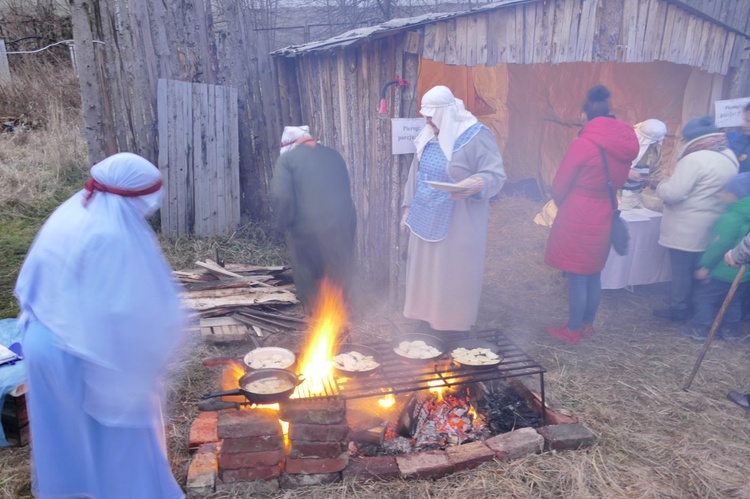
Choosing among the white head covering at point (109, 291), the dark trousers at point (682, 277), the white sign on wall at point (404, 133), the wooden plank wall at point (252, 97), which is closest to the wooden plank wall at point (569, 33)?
the white sign on wall at point (404, 133)

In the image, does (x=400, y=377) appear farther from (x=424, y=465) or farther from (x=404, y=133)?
(x=404, y=133)

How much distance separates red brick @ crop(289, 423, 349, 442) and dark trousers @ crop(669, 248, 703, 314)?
422 cm

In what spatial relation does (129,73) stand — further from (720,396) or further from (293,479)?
(720,396)

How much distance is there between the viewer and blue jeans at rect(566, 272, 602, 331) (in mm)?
4836

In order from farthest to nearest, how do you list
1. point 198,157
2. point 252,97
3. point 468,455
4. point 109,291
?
point 252,97
point 198,157
point 468,455
point 109,291

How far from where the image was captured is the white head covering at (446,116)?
4.03m

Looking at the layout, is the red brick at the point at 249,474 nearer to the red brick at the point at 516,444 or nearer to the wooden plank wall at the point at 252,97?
the red brick at the point at 516,444

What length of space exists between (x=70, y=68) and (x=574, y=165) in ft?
49.1

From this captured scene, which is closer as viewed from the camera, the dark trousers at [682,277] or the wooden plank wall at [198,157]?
the dark trousers at [682,277]

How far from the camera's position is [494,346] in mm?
3795

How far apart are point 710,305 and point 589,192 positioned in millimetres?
1955

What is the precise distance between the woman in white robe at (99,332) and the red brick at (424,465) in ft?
4.90

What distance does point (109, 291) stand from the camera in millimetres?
2098

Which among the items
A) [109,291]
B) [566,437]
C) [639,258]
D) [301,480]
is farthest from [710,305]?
[109,291]
